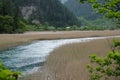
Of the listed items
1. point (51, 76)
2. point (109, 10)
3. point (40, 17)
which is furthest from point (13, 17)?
point (40, 17)

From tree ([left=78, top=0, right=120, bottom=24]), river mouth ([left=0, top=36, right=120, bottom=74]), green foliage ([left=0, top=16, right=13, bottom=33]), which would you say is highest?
tree ([left=78, top=0, right=120, bottom=24])

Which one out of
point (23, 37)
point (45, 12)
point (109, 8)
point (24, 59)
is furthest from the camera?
point (45, 12)

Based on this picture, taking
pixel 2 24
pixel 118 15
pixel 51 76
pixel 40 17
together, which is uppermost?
pixel 118 15

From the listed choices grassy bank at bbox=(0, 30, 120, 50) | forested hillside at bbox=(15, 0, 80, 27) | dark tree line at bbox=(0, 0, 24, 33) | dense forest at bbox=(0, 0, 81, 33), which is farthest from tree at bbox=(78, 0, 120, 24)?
forested hillside at bbox=(15, 0, 80, 27)

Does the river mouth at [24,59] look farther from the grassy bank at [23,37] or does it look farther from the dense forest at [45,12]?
the dense forest at [45,12]

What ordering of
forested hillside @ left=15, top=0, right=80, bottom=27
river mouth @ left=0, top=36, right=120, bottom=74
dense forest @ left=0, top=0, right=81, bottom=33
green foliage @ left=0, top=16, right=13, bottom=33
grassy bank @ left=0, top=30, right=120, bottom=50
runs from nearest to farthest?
river mouth @ left=0, top=36, right=120, bottom=74 → grassy bank @ left=0, top=30, right=120, bottom=50 → green foliage @ left=0, top=16, right=13, bottom=33 → dense forest @ left=0, top=0, right=81, bottom=33 → forested hillside @ left=15, top=0, right=80, bottom=27

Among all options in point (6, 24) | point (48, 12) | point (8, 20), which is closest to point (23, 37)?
point (6, 24)

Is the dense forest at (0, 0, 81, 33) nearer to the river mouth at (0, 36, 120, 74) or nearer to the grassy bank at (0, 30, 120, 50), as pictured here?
the grassy bank at (0, 30, 120, 50)

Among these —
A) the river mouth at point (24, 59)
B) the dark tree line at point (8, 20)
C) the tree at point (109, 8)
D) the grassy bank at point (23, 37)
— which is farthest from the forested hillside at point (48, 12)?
the tree at point (109, 8)

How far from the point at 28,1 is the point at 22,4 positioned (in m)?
4.57

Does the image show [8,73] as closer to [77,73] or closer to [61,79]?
[61,79]

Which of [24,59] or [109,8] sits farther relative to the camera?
[24,59]

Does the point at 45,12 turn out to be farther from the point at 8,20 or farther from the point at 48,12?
the point at 8,20

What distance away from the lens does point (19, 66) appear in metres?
23.6
